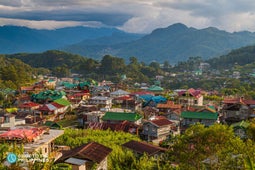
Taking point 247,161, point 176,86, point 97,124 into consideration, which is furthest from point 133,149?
point 176,86

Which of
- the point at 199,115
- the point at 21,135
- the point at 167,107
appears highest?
the point at 21,135

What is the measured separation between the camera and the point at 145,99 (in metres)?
35.9

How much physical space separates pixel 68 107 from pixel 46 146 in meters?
22.1

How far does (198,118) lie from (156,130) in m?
4.50

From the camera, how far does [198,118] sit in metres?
25.1

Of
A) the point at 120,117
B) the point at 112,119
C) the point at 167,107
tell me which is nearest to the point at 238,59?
the point at 167,107

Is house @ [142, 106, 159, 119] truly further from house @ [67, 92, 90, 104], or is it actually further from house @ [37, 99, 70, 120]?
house @ [67, 92, 90, 104]

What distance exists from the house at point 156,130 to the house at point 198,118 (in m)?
2.76

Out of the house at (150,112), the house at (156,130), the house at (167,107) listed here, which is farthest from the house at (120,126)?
the house at (167,107)

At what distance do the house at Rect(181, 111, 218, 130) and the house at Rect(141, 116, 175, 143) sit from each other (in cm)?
276

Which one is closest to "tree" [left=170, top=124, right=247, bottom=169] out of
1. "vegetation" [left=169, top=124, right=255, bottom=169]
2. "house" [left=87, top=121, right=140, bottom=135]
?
"vegetation" [left=169, top=124, right=255, bottom=169]

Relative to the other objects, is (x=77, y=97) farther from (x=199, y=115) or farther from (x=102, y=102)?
(x=199, y=115)

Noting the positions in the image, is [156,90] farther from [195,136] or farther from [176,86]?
[195,136]

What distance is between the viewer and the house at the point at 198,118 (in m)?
24.9
